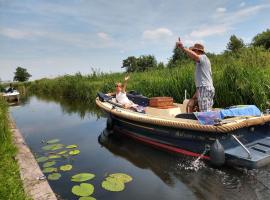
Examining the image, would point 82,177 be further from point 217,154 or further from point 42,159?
point 217,154

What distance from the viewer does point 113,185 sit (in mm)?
5262

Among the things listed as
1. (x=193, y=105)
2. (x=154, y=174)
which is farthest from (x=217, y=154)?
(x=193, y=105)

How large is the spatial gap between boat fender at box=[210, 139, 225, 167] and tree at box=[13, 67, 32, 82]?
193ft

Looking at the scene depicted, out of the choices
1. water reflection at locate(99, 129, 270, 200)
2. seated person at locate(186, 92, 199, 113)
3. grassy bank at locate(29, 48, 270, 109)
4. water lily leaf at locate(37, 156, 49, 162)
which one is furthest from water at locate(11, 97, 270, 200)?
grassy bank at locate(29, 48, 270, 109)

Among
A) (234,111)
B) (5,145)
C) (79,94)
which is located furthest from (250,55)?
(79,94)

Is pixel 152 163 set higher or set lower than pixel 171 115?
lower

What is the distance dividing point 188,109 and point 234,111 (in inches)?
58.6

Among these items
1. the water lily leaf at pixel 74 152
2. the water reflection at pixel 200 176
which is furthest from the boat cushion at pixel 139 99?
the water lily leaf at pixel 74 152

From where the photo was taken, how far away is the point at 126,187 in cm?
521

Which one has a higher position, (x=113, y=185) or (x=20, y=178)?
(x=20, y=178)

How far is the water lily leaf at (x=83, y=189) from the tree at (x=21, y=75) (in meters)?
58.2

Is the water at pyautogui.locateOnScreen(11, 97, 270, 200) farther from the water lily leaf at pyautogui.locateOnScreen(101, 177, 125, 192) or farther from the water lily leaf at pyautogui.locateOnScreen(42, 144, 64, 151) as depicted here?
the water lily leaf at pyautogui.locateOnScreen(42, 144, 64, 151)

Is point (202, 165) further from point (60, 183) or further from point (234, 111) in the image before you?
point (60, 183)

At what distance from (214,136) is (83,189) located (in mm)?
2564
